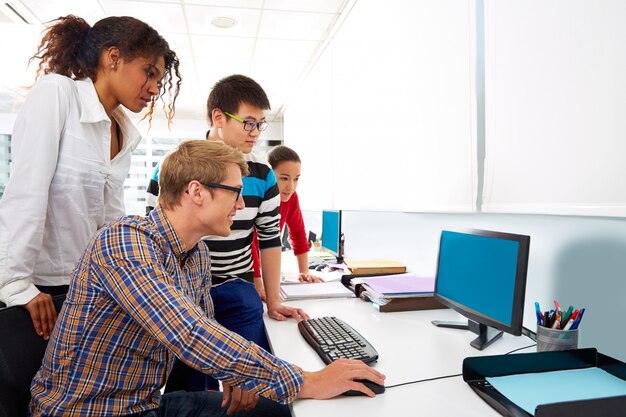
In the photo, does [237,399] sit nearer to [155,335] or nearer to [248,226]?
[155,335]

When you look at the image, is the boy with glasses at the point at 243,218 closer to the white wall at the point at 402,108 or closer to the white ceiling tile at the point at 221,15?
the white wall at the point at 402,108

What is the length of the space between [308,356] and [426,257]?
38.5 inches

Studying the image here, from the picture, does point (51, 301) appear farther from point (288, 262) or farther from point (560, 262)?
point (288, 262)

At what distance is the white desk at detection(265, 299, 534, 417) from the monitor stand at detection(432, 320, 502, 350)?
16 mm

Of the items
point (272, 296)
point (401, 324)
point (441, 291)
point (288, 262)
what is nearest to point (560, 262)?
point (441, 291)

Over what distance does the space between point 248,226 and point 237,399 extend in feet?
2.33

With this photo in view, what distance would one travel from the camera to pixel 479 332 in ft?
3.77

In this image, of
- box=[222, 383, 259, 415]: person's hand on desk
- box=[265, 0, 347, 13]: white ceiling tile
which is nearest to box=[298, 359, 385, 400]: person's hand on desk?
box=[222, 383, 259, 415]: person's hand on desk

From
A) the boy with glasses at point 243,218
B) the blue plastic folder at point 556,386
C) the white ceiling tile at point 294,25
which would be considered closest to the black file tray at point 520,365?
the blue plastic folder at point 556,386

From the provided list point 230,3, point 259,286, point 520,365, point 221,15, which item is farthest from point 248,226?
point 221,15

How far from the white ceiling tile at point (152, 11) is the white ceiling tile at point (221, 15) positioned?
89 mm

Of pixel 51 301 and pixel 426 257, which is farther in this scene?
pixel 426 257

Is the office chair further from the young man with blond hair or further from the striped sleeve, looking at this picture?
the striped sleeve

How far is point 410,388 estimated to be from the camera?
875mm
